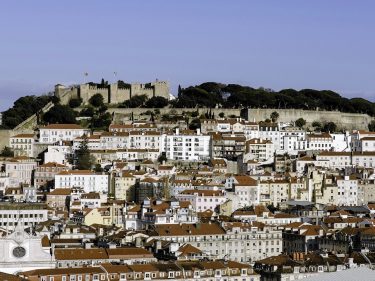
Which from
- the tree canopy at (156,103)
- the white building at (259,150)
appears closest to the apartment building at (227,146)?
the white building at (259,150)

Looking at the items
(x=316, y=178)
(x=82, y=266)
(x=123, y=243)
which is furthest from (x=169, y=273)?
(x=316, y=178)

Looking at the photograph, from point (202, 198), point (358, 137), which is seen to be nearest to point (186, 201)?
point (202, 198)

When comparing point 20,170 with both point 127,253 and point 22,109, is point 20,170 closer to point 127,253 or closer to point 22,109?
point 22,109

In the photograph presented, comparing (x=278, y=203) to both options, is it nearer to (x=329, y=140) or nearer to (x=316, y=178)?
(x=316, y=178)

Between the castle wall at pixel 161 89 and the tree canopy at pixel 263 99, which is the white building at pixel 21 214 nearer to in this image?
the tree canopy at pixel 263 99

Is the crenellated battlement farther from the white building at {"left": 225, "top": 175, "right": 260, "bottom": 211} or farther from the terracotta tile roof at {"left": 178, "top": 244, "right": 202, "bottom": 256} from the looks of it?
the terracotta tile roof at {"left": 178, "top": 244, "right": 202, "bottom": 256}

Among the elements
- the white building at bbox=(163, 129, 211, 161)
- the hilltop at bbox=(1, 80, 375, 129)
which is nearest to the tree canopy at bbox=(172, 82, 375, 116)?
the hilltop at bbox=(1, 80, 375, 129)
